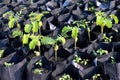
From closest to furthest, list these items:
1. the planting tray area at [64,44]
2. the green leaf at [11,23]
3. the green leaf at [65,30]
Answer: the planting tray area at [64,44]
the green leaf at [65,30]
the green leaf at [11,23]

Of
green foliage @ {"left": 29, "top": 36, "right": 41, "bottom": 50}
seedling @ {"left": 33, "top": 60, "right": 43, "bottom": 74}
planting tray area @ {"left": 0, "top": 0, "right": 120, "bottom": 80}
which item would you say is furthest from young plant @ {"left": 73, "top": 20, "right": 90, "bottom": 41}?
seedling @ {"left": 33, "top": 60, "right": 43, "bottom": 74}

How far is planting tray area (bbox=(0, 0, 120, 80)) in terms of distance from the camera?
3.22 metres

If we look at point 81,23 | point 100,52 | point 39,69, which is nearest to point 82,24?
point 81,23

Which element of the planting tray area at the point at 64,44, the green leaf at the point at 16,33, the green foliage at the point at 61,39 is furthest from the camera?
the green leaf at the point at 16,33

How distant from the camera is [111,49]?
3.46 meters

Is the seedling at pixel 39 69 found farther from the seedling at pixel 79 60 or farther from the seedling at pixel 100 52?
the seedling at pixel 100 52

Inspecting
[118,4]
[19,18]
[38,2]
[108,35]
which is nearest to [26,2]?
[38,2]

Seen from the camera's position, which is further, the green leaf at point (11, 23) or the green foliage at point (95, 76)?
the green leaf at point (11, 23)

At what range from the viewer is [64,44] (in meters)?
3.73

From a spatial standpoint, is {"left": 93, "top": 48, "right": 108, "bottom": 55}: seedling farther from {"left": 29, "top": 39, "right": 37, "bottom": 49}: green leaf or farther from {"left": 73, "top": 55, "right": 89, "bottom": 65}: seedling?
{"left": 29, "top": 39, "right": 37, "bottom": 49}: green leaf

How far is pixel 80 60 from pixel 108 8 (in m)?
1.58

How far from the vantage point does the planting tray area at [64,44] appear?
10.6ft

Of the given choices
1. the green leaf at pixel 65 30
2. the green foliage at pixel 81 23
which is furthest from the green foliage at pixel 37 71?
the green foliage at pixel 81 23

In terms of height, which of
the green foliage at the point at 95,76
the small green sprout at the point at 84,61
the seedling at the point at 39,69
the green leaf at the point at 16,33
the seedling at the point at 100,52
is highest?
the green leaf at the point at 16,33
